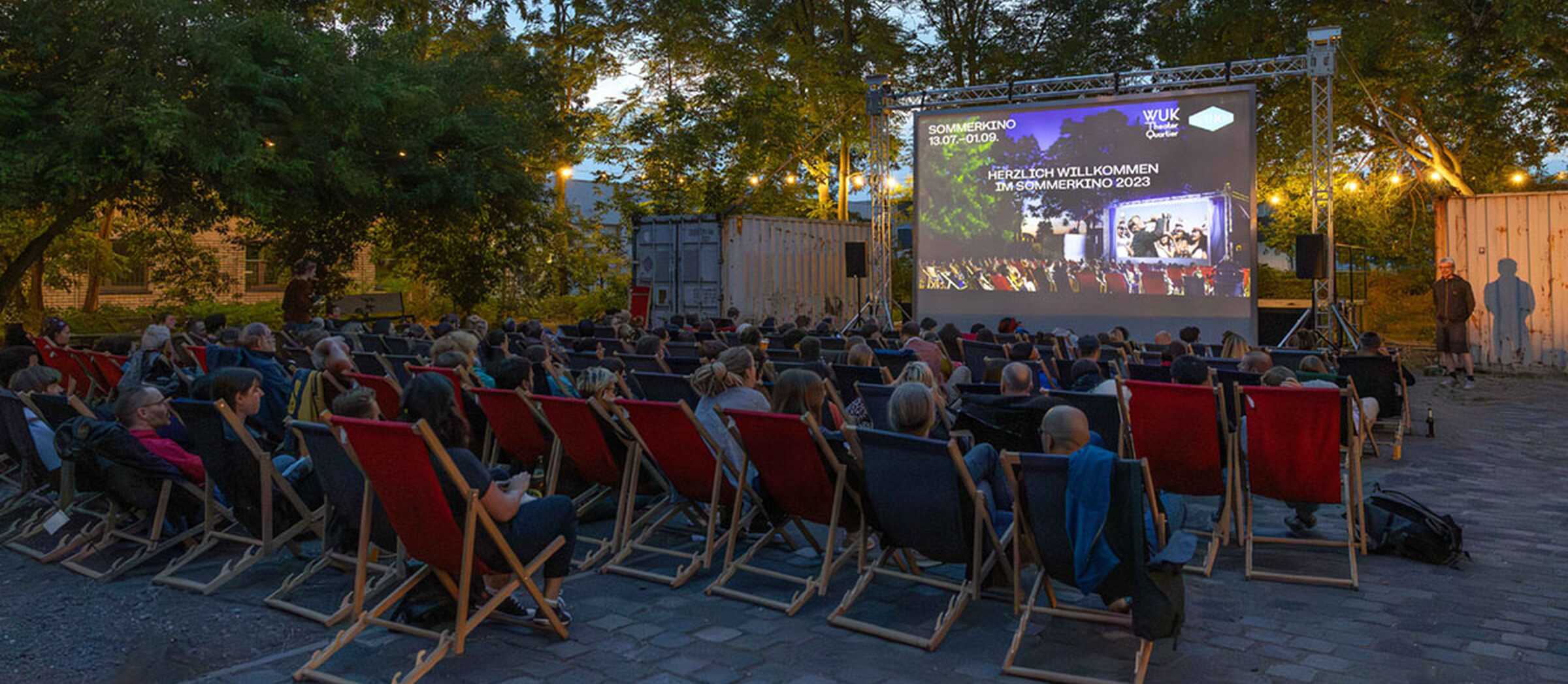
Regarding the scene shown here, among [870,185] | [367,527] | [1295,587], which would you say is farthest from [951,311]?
[367,527]

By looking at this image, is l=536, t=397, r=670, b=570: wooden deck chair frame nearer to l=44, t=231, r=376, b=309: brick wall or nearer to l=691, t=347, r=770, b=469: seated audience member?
l=691, t=347, r=770, b=469: seated audience member

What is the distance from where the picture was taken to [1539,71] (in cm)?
1739

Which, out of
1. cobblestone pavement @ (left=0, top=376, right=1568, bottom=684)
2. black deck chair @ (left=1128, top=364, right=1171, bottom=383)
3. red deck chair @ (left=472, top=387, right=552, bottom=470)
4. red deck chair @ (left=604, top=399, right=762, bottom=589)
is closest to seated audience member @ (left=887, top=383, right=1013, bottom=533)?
cobblestone pavement @ (left=0, top=376, right=1568, bottom=684)

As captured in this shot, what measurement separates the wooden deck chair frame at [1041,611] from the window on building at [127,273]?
64.9 feet

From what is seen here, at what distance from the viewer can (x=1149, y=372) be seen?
24.0ft

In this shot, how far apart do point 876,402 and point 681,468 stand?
1.42m

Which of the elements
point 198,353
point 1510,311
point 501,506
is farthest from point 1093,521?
point 1510,311

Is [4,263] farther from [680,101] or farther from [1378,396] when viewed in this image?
[1378,396]

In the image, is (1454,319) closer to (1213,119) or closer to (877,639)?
(1213,119)

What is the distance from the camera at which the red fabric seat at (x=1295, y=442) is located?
502cm

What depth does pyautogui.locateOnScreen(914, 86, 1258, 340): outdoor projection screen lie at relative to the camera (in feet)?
49.2

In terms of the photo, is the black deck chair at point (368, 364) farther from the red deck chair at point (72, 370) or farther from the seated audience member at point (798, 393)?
the seated audience member at point (798, 393)

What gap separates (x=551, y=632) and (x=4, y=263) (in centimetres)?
1635

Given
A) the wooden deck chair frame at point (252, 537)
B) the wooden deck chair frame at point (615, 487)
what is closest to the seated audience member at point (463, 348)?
the wooden deck chair frame at point (615, 487)
